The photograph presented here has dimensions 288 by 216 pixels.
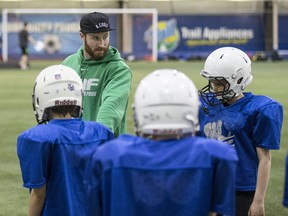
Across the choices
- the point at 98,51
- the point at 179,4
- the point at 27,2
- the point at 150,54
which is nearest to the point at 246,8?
the point at 179,4

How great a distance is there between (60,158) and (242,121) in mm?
1248

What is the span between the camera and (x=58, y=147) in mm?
3354

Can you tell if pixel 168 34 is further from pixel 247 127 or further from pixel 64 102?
pixel 64 102

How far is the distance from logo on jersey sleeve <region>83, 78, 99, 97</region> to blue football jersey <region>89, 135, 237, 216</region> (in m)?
2.26

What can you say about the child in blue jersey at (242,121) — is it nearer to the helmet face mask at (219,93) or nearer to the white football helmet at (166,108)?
the helmet face mask at (219,93)

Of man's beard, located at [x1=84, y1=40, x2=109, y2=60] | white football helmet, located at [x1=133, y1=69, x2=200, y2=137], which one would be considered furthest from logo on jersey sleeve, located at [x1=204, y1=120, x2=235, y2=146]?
white football helmet, located at [x1=133, y1=69, x2=200, y2=137]

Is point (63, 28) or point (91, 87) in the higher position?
point (63, 28)

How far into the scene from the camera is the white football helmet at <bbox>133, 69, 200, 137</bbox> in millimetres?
2650

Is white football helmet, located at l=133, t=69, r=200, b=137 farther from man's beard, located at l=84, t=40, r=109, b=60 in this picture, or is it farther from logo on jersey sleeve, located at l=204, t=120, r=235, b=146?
man's beard, located at l=84, t=40, r=109, b=60

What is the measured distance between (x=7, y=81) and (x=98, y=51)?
639 inches

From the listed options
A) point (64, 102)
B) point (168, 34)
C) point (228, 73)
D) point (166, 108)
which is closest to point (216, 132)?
point (228, 73)

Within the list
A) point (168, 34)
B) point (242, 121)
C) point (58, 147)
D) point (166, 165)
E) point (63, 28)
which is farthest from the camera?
point (168, 34)

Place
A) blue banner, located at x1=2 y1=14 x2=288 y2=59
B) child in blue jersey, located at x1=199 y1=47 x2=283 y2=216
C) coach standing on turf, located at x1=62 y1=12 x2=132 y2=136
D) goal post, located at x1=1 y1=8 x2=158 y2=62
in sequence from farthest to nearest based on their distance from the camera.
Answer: blue banner, located at x1=2 y1=14 x2=288 y2=59, goal post, located at x1=1 y1=8 x2=158 y2=62, coach standing on turf, located at x1=62 y1=12 x2=132 y2=136, child in blue jersey, located at x1=199 y1=47 x2=283 y2=216

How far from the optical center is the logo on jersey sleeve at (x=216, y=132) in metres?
4.15
